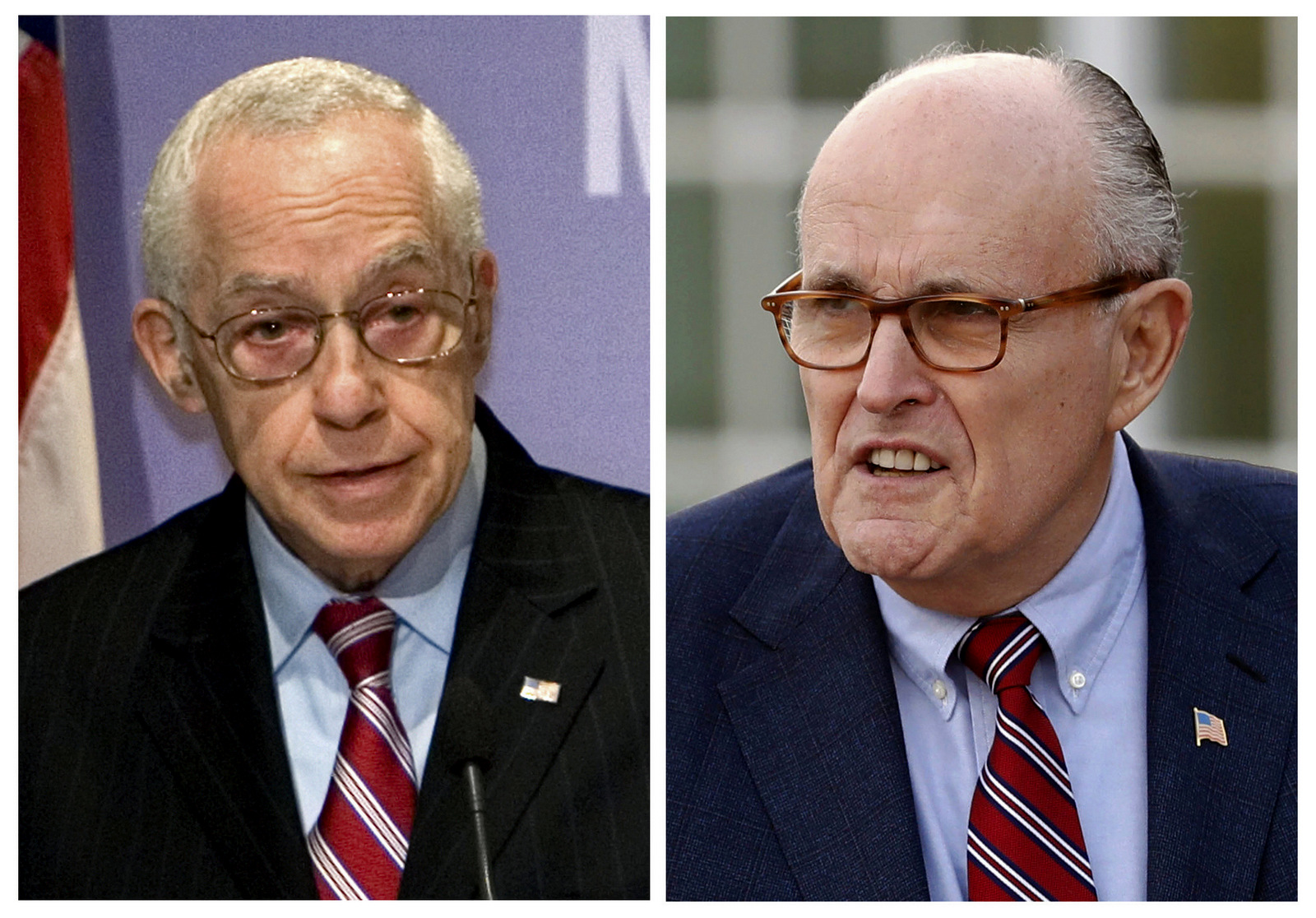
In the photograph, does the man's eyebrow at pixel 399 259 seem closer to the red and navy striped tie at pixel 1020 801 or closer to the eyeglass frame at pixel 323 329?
the eyeglass frame at pixel 323 329

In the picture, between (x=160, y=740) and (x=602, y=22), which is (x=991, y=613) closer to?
(x=602, y=22)

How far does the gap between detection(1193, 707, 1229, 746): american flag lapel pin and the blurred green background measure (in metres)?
0.54

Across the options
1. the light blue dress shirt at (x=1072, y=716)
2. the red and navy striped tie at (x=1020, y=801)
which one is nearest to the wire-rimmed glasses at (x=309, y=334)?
the light blue dress shirt at (x=1072, y=716)

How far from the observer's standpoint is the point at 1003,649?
106 inches

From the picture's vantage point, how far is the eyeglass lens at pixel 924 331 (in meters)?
2.56

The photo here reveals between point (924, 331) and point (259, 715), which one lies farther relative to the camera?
point (259, 715)

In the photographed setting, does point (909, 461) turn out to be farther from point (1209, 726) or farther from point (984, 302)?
point (1209, 726)

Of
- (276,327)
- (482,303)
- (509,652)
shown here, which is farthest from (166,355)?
(509,652)

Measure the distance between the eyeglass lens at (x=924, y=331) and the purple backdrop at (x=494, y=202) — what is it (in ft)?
1.24

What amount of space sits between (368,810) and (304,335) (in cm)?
88

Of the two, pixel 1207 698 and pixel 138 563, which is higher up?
pixel 138 563

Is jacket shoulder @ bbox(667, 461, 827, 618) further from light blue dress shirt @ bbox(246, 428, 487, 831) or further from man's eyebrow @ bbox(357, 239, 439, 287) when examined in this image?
man's eyebrow @ bbox(357, 239, 439, 287)

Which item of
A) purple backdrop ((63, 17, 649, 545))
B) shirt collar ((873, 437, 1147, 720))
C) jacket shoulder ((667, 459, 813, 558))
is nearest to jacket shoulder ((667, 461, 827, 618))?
jacket shoulder ((667, 459, 813, 558))

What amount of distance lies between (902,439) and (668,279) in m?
0.61
